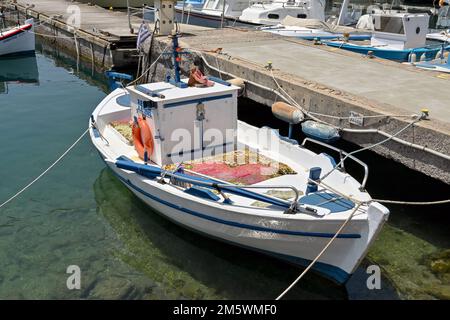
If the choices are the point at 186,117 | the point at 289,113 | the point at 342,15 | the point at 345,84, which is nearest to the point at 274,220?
the point at 186,117

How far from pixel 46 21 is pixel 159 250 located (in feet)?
75.9

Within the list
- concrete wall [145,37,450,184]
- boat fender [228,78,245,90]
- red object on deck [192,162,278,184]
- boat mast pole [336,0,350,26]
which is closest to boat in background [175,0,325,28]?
boat mast pole [336,0,350,26]

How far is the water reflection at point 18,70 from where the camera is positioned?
20375 mm

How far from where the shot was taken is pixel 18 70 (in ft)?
72.9

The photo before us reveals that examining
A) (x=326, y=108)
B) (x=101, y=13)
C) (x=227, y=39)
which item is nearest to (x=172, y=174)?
(x=326, y=108)

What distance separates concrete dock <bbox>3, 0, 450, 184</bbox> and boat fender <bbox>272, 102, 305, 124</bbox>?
0.67 meters

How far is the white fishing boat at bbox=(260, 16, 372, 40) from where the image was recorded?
70.4 feet

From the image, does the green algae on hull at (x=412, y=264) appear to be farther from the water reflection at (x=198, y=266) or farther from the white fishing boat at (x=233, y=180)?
the white fishing boat at (x=233, y=180)

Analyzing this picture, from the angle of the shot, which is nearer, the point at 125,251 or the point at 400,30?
the point at 125,251

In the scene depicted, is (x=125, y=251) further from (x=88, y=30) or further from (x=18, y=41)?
(x=18, y=41)

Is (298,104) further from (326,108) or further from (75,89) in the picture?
(75,89)

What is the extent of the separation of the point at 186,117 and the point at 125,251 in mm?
2768

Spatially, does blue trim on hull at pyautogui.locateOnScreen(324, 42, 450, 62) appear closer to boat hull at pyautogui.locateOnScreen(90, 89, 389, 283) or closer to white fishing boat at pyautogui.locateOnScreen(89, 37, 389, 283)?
white fishing boat at pyautogui.locateOnScreen(89, 37, 389, 283)

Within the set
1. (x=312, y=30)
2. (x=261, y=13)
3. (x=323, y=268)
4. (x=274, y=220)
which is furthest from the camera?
(x=261, y=13)
